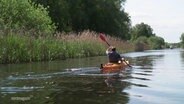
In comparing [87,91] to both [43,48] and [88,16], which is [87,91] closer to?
[43,48]

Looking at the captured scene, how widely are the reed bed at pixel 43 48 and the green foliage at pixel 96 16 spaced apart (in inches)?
759

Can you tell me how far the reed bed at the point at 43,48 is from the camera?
23.8 metres

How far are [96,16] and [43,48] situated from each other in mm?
37407

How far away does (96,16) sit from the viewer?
6450cm

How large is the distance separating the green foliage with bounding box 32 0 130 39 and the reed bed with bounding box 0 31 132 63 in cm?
1927

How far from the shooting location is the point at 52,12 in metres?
54.0

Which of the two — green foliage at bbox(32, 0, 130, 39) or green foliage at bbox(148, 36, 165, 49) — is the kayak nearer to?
green foliage at bbox(32, 0, 130, 39)

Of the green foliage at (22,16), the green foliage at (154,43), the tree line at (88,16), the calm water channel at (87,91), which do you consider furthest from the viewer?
the green foliage at (154,43)

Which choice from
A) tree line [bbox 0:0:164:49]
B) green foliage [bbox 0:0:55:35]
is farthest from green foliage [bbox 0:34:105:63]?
tree line [bbox 0:0:164:49]

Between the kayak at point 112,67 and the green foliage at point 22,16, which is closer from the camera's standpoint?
the kayak at point 112,67

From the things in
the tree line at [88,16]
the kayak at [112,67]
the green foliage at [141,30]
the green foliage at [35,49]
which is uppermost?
the green foliage at [141,30]

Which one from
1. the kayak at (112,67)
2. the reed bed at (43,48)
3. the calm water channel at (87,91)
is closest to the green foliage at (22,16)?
the reed bed at (43,48)

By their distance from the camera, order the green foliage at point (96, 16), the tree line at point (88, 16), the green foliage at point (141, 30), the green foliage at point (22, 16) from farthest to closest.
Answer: the green foliage at point (141, 30)
the green foliage at point (96, 16)
the tree line at point (88, 16)
the green foliage at point (22, 16)

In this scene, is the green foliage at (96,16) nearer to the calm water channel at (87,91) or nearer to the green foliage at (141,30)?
the calm water channel at (87,91)
